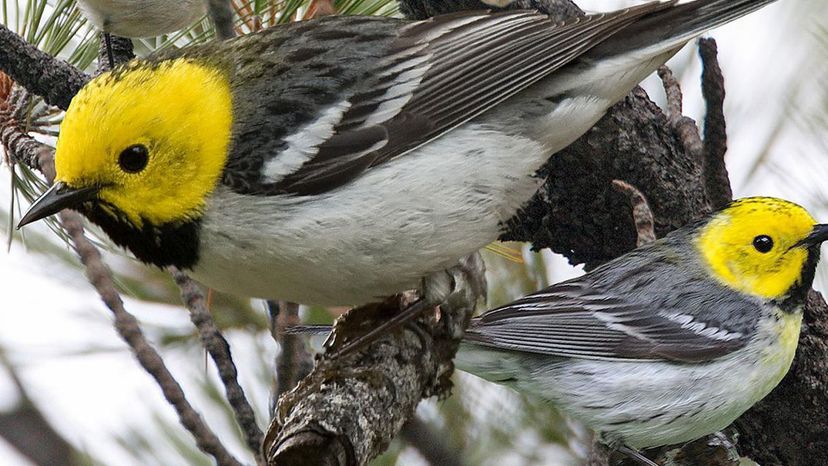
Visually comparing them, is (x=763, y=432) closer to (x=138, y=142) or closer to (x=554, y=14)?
(x=554, y=14)

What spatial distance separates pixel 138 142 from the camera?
214 centimetres

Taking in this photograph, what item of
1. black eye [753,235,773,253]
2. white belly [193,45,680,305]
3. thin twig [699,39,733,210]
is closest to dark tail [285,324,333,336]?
white belly [193,45,680,305]

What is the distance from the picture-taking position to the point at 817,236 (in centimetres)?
279

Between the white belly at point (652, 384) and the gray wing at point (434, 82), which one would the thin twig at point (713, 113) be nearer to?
the gray wing at point (434, 82)

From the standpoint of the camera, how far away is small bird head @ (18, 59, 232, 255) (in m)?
2.13

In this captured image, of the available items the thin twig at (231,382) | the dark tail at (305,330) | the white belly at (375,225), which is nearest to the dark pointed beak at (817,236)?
the white belly at (375,225)

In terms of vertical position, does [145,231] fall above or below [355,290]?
above

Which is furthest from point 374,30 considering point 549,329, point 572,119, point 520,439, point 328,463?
point 520,439

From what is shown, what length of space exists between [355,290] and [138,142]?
19.8 inches

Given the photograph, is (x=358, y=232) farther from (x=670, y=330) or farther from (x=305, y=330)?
(x=670, y=330)

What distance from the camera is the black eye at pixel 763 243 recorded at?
287cm

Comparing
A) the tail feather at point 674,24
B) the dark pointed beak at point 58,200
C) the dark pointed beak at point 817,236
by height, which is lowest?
the dark pointed beak at point 817,236

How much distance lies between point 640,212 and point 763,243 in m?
0.45

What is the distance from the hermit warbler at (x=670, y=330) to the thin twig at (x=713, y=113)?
0.20 meters
